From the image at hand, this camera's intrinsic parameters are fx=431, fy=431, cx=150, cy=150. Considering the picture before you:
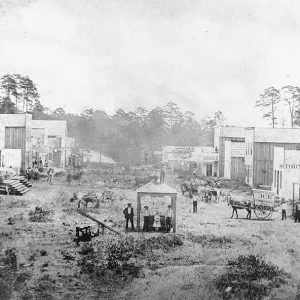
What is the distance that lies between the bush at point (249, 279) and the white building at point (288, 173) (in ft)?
42.1

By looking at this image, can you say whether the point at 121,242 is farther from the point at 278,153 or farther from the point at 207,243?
the point at 278,153

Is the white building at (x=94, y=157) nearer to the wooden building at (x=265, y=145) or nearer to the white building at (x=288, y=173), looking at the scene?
the wooden building at (x=265, y=145)

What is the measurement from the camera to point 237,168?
36.5 m

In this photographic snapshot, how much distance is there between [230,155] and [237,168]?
4.59 feet

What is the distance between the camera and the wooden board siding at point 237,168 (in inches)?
1421

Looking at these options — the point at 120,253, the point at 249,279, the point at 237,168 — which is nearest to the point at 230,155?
the point at 237,168

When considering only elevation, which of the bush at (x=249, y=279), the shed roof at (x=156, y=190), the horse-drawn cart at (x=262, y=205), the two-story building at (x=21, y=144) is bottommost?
the bush at (x=249, y=279)

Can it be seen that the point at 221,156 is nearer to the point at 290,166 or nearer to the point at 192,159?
the point at 192,159

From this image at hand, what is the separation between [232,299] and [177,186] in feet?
63.2

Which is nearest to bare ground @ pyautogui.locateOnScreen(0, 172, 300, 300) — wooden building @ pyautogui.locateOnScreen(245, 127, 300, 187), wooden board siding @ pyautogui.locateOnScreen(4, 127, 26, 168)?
wooden board siding @ pyautogui.locateOnScreen(4, 127, 26, 168)

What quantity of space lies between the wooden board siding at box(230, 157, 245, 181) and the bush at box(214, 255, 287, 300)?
2483 cm

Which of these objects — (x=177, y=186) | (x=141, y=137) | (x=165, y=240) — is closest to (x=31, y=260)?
(x=165, y=240)

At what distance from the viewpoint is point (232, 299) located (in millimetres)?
9852

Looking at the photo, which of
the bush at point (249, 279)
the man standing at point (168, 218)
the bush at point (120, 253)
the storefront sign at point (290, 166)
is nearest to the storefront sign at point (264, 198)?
the man standing at point (168, 218)
